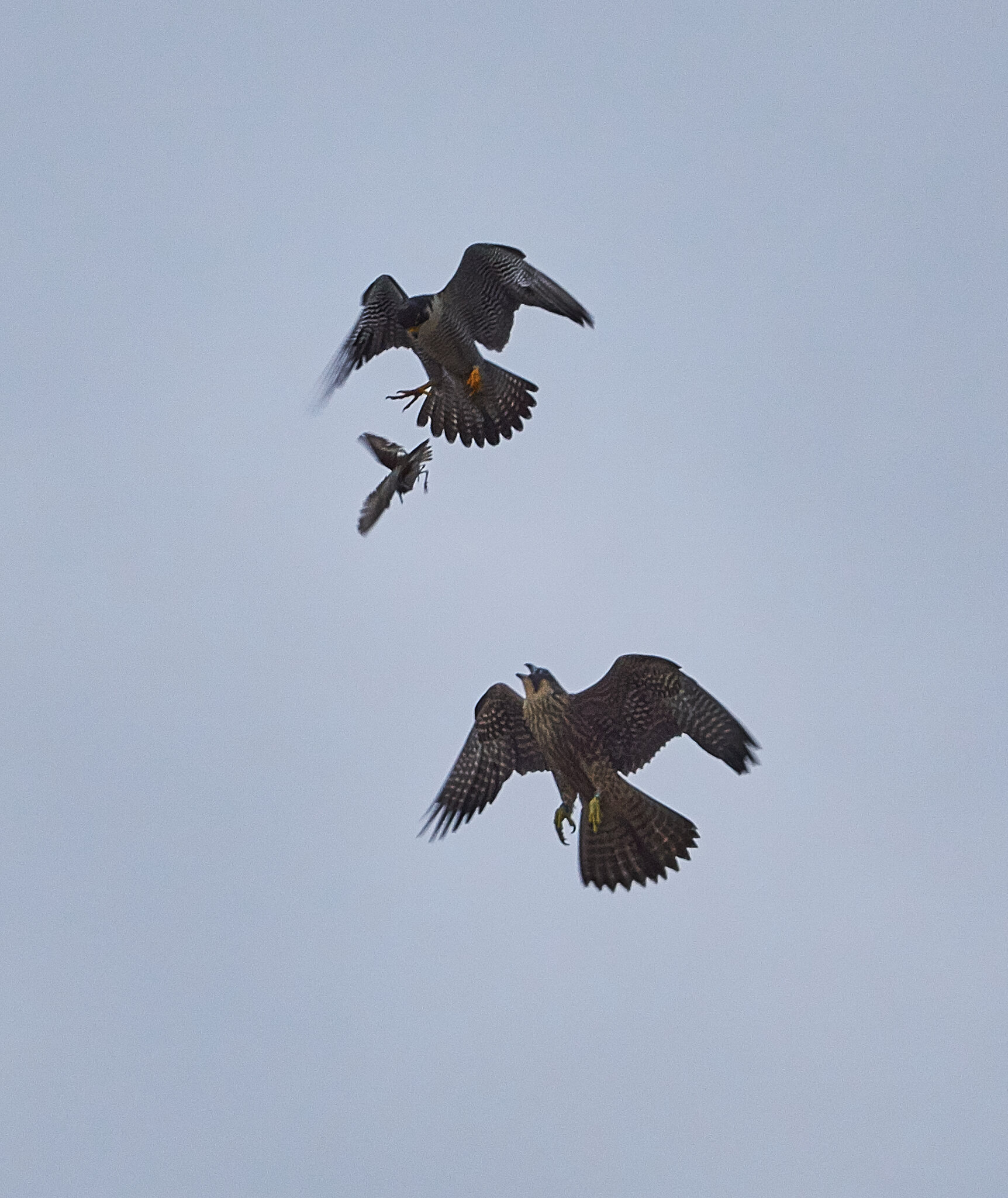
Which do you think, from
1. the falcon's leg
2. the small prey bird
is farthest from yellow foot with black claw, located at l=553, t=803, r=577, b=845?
the small prey bird

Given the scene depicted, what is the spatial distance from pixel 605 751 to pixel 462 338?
3.51m

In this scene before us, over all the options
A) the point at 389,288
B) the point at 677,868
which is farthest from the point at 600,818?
the point at 389,288

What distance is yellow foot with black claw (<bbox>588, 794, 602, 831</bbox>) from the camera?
420 inches

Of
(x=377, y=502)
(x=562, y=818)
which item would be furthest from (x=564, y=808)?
(x=377, y=502)

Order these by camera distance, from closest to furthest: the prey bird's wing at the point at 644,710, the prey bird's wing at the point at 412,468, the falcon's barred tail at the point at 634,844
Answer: the falcon's barred tail at the point at 634,844 → the prey bird's wing at the point at 644,710 → the prey bird's wing at the point at 412,468

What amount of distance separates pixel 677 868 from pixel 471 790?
1.79 metres

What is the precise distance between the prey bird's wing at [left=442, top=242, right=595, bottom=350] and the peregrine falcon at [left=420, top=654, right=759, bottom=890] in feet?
8.90

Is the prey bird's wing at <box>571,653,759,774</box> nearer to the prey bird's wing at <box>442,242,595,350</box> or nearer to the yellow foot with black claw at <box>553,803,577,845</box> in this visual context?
the yellow foot with black claw at <box>553,803,577,845</box>

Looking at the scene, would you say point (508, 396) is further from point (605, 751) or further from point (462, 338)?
point (605, 751)

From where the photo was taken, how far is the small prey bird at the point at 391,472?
11.8 meters

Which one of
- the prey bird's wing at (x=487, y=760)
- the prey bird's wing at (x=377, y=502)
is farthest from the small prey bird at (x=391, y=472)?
the prey bird's wing at (x=487, y=760)

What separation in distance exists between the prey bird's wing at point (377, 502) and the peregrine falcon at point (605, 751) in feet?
4.74

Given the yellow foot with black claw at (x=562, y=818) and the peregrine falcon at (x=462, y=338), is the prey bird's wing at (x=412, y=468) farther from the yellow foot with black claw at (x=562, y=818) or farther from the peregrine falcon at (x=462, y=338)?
the yellow foot with black claw at (x=562, y=818)

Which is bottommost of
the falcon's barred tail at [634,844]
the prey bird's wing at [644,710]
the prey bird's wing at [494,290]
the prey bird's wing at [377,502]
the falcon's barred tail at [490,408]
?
the falcon's barred tail at [634,844]
